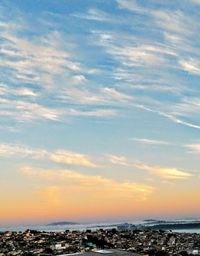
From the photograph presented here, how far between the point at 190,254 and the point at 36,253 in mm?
21372

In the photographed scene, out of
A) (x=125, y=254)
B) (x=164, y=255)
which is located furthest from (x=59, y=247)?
(x=125, y=254)

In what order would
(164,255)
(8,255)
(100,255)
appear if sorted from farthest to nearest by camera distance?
1. (164,255)
2. (8,255)
3. (100,255)

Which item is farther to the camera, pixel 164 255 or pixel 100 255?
pixel 164 255

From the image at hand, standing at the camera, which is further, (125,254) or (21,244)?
(21,244)

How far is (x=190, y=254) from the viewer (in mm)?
69812

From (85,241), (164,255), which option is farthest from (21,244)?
(164,255)

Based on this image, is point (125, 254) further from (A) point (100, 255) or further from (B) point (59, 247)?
(B) point (59, 247)

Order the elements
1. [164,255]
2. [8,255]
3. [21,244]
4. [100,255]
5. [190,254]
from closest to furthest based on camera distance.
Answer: [100,255] → [8,255] → [164,255] → [190,254] → [21,244]

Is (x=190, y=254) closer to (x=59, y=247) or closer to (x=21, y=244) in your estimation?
(x=59, y=247)

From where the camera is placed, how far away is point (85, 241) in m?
78.4

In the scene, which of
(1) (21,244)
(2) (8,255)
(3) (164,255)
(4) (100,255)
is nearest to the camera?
(4) (100,255)

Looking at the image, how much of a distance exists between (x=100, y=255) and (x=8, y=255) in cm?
2030

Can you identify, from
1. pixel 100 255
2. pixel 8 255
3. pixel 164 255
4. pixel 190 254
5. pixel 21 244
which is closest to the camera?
pixel 100 255

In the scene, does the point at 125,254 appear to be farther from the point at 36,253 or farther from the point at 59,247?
the point at 59,247
